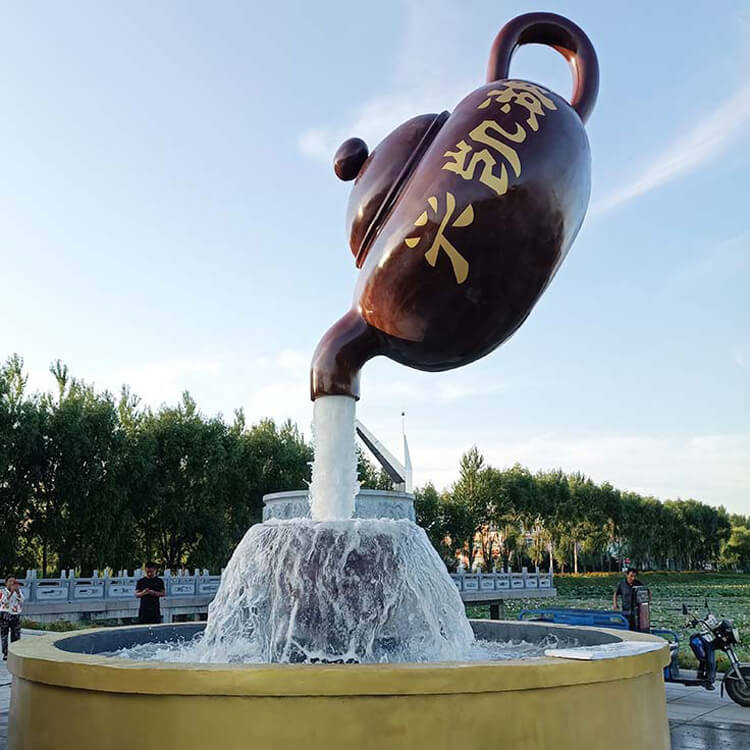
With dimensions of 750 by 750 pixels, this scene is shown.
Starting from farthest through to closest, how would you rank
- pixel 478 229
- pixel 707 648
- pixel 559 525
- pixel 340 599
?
pixel 559 525 → pixel 707 648 → pixel 340 599 → pixel 478 229

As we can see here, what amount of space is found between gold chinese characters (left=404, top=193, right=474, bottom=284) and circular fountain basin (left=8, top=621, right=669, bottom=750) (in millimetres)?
2482

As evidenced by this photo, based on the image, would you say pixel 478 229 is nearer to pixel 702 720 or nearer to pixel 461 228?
pixel 461 228

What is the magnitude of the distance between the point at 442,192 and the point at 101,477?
1137 inches

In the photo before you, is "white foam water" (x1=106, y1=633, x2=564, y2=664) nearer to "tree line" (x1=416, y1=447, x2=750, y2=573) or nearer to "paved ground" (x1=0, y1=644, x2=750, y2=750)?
"paved ground" (x1=0, y1=644, x2=750, y2=750)

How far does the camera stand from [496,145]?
5332 millimetres

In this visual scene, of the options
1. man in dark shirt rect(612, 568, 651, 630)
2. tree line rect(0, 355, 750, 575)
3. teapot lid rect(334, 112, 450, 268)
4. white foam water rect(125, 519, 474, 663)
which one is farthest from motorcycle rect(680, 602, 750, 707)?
tree line rect(0, 355, 750, 575)

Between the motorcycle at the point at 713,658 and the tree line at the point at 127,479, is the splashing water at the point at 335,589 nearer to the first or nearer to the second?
the motorcycle at the point at 713,658

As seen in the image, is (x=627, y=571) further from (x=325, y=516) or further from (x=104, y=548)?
(x=104, y=548)

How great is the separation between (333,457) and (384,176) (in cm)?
210

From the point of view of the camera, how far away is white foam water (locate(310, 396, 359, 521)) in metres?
5.71

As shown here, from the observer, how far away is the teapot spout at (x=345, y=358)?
5.73 m

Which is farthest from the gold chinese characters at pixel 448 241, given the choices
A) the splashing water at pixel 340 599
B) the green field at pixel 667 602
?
the green field at pixel 667 602

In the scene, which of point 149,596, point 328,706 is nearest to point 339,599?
point 328,706

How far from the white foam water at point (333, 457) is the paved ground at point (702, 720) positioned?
11.5 ft
